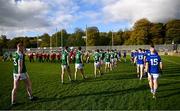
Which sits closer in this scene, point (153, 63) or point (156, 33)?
point (153, 63)

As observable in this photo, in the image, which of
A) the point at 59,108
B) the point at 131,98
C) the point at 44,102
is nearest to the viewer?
the point at 59,108

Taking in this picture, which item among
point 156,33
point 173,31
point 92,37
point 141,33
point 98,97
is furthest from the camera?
point 92,37

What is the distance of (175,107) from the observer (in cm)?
1071

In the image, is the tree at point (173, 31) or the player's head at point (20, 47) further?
the tree at point (173, 31)

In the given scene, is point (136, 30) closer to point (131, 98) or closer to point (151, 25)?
point (151, 25)

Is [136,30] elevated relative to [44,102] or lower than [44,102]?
elevated

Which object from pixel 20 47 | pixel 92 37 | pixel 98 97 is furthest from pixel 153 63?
pixel 92 37

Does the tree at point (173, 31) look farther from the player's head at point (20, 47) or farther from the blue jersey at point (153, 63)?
the player's head at point (20, 47)

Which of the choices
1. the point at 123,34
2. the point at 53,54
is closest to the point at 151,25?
the point at 123,34

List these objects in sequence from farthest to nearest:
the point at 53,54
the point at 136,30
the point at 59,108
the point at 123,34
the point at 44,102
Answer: the point at 123,34
the point at 136,30
the point at 53,54
the point at 44,102
the point at 59,108

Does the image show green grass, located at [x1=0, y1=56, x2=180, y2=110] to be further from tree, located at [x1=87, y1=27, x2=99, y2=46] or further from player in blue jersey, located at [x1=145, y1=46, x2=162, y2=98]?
tree, located at [x1=87, y1=27, x2=99, y2=46]

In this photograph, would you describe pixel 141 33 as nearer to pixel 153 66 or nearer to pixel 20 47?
pixel 153 66

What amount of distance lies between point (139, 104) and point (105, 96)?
6.65ft

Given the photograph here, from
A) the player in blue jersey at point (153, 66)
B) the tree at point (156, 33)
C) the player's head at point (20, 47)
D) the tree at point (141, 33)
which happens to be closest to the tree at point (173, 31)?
the tree at point (156, 33)
